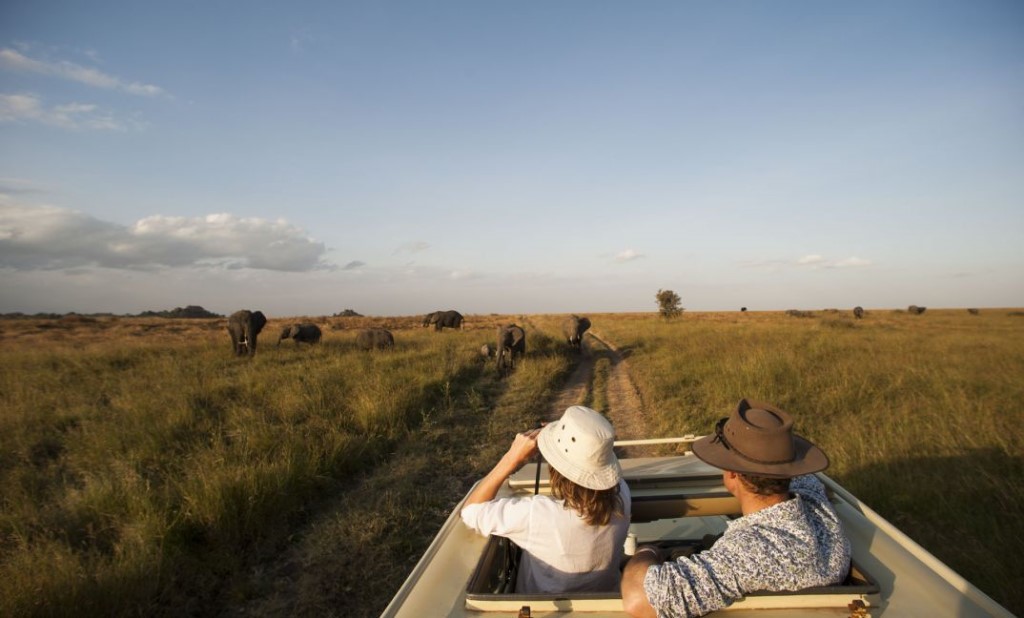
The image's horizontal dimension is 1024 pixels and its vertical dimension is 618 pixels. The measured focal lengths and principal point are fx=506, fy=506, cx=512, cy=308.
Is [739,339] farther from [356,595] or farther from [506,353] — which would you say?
[356,595]

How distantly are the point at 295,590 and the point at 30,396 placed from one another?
27.9ft

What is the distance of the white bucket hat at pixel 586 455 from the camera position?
2133 mm

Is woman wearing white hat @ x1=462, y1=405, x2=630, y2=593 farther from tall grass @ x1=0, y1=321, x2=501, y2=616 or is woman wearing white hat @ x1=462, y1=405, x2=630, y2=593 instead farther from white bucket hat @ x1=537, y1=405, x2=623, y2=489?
tall grass @ x1=0, y1=321, x2=501, y2=616

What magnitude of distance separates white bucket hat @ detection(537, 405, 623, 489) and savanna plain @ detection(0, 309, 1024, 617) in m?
2.43

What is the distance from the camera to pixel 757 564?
1872mm

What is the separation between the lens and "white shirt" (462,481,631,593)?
2209 millimetres

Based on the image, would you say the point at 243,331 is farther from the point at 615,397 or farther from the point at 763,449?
the point at 763,449

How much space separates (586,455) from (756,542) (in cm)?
70

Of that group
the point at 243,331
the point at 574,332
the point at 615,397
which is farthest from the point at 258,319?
the point at 615,397

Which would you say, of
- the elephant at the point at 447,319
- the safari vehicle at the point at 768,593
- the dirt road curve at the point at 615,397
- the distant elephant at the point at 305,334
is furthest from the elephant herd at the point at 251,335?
the safari vehicle at the point at 768,593

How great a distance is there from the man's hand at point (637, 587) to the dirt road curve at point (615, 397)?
16.7 feet

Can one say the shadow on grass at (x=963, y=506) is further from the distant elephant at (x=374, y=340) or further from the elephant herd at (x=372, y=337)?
the distant elephant at (x=374, y=340)

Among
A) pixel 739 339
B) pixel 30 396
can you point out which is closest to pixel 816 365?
pixel 739 339

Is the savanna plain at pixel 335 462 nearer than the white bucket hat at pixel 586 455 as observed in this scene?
No
